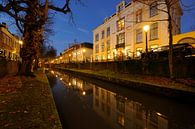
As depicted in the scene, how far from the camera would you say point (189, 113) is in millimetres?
7461

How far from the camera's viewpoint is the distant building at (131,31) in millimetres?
28078

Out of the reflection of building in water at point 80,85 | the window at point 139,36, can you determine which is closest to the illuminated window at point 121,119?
the reflection of building in water at point 80,85

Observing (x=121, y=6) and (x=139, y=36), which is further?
(x=121, y=6)

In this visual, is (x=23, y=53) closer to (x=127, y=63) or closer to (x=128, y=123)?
(x=127, y=63)

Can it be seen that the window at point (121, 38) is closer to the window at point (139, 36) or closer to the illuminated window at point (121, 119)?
the window at point (139, 36)

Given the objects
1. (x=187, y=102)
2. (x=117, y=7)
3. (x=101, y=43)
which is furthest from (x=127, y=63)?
(x=101, y=43)

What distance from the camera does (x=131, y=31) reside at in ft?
117

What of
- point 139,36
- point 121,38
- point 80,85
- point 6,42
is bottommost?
point 80,85

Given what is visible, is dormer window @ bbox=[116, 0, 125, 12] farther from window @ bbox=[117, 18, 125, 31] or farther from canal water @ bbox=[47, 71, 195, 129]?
canal water @ bbox=[47, 71, 195, 129]

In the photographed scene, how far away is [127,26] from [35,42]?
24.0 metres

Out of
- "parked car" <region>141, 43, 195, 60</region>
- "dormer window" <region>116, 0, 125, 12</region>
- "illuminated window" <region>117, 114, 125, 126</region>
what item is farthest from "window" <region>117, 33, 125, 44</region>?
"illuminated window" <region>117, 114, 125, 126</region>

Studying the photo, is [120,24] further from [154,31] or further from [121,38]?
[154,31]

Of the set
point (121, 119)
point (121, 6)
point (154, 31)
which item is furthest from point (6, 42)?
point (121, 119)

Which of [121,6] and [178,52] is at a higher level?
[121,6]
